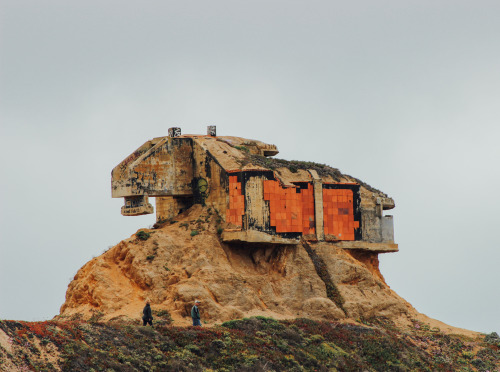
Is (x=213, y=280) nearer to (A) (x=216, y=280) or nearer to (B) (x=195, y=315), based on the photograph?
(A) (x=216, y=280)

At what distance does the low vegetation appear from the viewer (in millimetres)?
39469

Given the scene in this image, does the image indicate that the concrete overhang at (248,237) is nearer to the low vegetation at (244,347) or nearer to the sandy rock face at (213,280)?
the sandy rock face at (213,280)


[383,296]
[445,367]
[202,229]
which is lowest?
[445,367]

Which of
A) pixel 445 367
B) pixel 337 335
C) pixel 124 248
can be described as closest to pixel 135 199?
pixel 124 248

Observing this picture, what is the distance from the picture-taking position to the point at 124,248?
51.7 m

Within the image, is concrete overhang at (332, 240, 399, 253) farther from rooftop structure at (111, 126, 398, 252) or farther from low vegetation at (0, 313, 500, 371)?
low vegetation at (0, 313, 500, 371)

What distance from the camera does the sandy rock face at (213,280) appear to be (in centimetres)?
4906

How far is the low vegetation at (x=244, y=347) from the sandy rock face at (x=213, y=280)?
1107 millimetres

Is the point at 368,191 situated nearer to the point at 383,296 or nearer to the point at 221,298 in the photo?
the point at 383,296

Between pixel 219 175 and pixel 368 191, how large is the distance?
9.20 meters

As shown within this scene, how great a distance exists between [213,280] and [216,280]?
17 cm

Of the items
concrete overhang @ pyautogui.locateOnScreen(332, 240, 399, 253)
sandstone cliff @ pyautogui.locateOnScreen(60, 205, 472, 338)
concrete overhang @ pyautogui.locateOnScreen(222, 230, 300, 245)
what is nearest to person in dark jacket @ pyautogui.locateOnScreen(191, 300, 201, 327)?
sandstone cliff @ pyautogui.locateOnScreen(60, 205, 472, 338)

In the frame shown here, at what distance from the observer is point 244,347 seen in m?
45.3

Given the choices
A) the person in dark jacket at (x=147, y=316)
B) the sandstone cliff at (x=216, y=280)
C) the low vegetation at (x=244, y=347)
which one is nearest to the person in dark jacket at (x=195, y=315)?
the low vegetation at (x=244, y=347)
